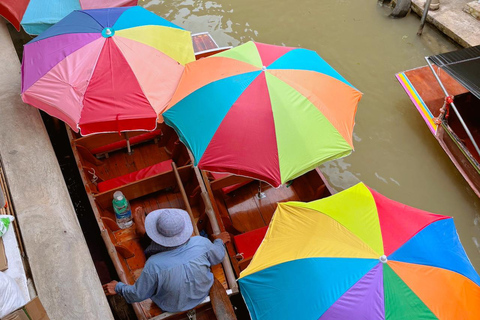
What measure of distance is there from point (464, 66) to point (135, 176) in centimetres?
421

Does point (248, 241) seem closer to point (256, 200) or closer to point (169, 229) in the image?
point (256, 200)

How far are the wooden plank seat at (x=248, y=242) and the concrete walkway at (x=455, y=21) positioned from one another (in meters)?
5.07

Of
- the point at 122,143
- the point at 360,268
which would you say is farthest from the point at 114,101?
the point at 360,268

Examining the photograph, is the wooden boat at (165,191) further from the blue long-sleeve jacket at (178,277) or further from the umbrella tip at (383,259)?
the umbrella tip at (383,259)

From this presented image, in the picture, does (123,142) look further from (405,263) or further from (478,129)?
(478,129)

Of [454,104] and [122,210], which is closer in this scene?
[122,210]

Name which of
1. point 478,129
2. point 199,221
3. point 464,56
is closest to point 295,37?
point 464,56

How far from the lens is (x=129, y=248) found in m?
4.45

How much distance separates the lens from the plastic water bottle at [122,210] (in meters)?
4.38

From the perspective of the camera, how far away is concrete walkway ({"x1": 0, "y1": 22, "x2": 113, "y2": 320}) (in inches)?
135

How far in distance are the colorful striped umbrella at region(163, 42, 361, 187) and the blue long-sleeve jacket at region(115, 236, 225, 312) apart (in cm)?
80

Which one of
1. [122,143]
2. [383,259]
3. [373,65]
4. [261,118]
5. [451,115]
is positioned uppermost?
[373,65]

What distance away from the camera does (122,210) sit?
14.6ft

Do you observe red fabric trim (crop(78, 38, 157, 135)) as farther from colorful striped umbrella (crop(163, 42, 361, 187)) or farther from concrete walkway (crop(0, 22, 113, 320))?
concrete walkway (crop(0, 22, 113, 320))
